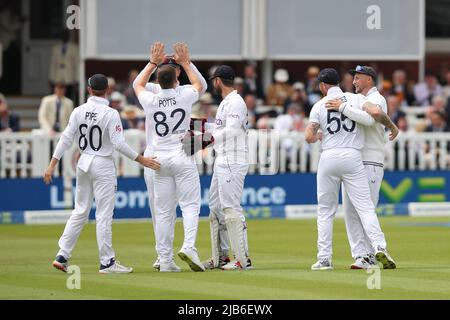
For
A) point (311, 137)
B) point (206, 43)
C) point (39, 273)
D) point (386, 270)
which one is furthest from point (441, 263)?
point (206, 43)

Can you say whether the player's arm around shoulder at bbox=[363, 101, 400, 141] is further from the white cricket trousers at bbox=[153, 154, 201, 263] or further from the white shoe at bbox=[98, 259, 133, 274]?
the white shoe at bbox=[98, 259, 133, 274]

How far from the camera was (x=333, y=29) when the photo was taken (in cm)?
3059

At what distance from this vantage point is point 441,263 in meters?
16.1

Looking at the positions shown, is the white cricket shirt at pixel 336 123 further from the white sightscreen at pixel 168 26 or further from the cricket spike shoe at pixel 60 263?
the white sightscreen at pixel 168 26

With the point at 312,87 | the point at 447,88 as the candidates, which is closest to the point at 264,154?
the point at 312,87

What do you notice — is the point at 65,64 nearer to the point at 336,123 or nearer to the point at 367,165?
the point at 367,165

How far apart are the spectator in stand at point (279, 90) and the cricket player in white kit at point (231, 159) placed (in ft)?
43.5

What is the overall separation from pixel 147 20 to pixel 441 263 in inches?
579

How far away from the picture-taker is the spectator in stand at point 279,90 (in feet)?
94.8

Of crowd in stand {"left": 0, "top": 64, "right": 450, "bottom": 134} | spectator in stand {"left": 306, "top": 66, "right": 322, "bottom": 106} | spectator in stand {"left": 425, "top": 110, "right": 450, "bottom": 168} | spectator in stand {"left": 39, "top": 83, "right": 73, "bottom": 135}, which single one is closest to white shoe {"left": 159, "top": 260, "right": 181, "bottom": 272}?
crowd in stand {"left": 0, "top": 64, "right": 450, "bottom": 134}

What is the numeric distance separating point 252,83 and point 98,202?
1437cm

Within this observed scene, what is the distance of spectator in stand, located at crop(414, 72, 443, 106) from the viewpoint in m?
29.9

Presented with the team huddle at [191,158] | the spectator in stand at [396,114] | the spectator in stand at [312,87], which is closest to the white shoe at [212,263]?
the team huddle at [191,158]

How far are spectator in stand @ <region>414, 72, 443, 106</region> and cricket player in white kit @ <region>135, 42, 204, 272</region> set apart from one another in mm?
15577
